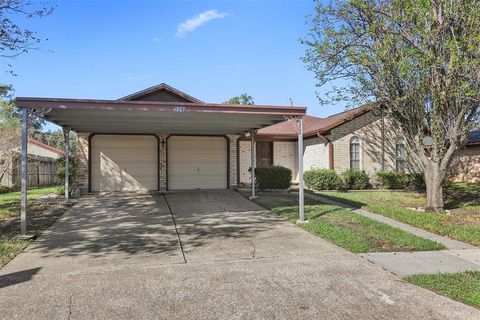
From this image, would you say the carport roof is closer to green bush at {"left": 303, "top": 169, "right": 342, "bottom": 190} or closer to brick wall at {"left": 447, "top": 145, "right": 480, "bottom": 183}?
green bush at {"left": 303, "top": 169, "right": 342, "bottom": 190}

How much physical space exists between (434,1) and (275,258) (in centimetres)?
905

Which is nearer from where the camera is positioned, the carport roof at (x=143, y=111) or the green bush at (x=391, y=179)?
the carport roof at (x=143, y=111)

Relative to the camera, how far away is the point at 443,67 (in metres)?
11.4

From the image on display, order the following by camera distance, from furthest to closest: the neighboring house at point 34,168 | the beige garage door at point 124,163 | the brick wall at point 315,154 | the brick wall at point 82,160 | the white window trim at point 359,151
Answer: the neighboring house at point 34,168 → the brick wall at point 315,154 → the white window trim at point 359,151 → the beige garage door at point 124,163 → the brick wall at point 82,160

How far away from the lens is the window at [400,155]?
66.0 ft

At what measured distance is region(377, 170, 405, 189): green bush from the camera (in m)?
18.8

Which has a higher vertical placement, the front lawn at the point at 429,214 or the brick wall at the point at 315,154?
the brick wall at the point at 315,154

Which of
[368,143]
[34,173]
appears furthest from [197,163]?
[34,173]

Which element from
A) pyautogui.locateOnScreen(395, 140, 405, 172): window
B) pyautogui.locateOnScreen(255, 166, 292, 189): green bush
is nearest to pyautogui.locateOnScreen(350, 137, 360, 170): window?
pyautogui.locateOnScreen(395, 140, 405, 172): window

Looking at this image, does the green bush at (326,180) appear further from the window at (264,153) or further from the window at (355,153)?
the window at (264,153)

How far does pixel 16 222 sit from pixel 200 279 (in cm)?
680

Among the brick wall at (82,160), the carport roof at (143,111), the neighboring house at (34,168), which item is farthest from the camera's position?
the neighboring house at (34,168)

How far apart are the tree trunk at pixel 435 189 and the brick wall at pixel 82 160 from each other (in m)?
12.8

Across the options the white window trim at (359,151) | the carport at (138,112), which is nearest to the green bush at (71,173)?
the carport at (138,112)
